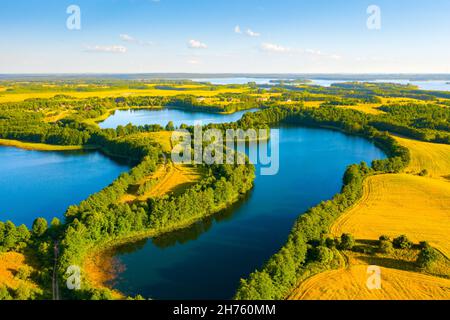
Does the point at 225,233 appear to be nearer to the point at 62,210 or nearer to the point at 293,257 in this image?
the point at 293,257

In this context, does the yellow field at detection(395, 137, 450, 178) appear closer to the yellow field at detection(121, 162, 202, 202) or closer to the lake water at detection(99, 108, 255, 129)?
the yellow field at detection(121, 162, 202, 202)

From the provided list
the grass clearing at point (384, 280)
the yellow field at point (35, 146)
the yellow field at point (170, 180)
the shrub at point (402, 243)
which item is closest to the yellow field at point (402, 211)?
the shrub at point (402, 243)

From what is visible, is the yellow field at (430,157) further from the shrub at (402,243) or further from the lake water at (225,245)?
the shrub at (402,243)

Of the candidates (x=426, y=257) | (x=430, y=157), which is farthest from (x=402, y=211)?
→ (x=430, y=157)

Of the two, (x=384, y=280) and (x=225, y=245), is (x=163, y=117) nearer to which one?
(x=225, y=245)

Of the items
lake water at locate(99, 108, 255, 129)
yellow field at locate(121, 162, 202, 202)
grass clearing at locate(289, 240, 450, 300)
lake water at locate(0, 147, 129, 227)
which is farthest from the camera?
lake water at locate(99, 108, 255, 129)

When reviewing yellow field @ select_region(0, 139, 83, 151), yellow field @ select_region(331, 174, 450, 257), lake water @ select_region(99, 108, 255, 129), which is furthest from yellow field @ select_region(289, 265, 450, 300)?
lake water @ select_region(99, 108, 255, 129)

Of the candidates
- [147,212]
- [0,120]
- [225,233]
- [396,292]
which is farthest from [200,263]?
[0,120]
